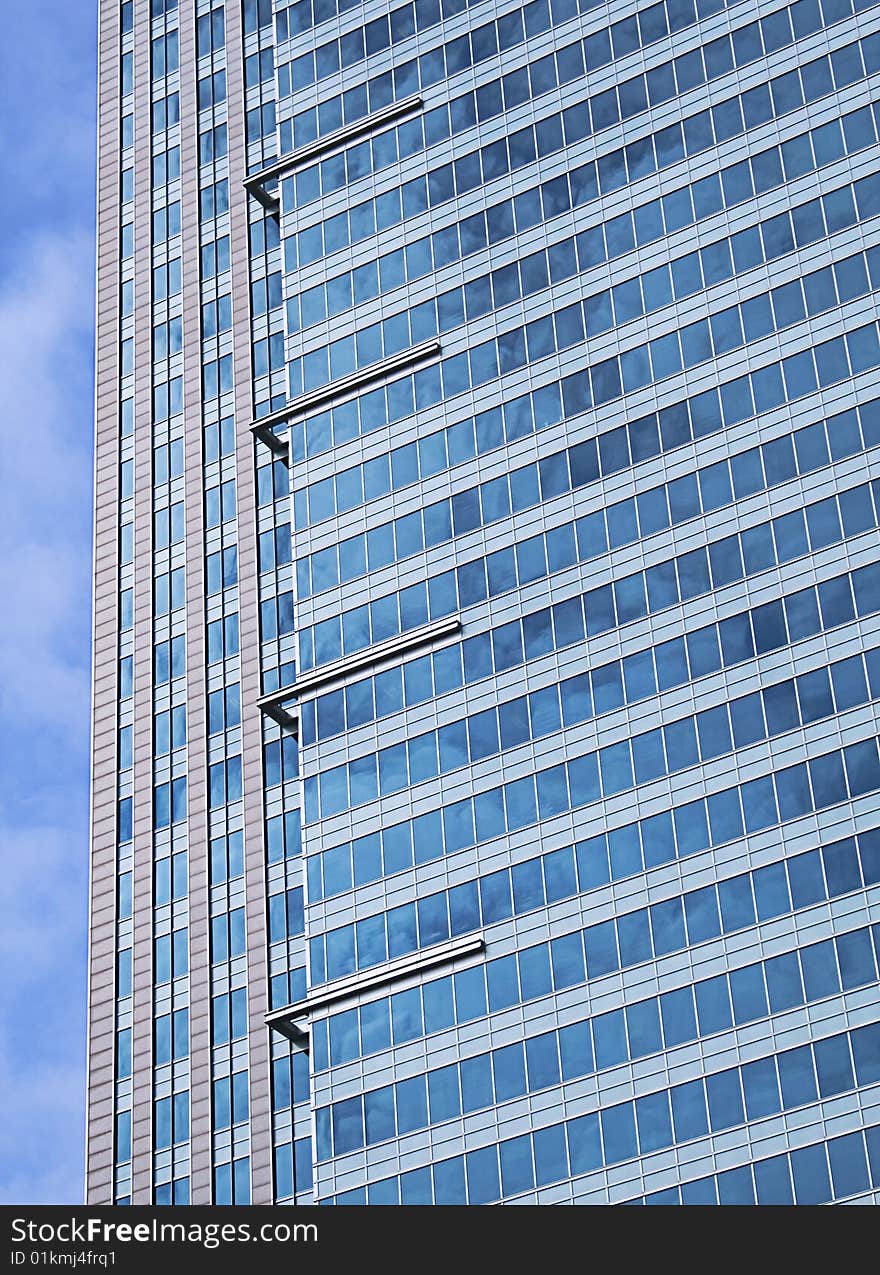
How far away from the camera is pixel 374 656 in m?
104

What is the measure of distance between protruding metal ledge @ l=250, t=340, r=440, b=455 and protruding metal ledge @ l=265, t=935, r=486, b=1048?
28.2 metres

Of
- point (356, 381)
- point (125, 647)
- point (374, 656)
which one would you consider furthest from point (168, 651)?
point (374, 656)

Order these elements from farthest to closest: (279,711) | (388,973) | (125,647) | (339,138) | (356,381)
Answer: (125,647), (339,138), (279,711), (356,381), (388,973)

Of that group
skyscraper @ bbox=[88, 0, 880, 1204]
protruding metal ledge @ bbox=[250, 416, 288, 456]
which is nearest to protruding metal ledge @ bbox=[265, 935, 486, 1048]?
skyscraper @ bbox=[88, 0, 880, 1204]

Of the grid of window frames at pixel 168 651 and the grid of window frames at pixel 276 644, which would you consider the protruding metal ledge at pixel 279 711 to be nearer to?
the grid of window frames at pixel 276 644

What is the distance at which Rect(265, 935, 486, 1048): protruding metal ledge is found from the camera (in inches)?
3760

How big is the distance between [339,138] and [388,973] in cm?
4348

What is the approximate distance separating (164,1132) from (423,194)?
4547cm

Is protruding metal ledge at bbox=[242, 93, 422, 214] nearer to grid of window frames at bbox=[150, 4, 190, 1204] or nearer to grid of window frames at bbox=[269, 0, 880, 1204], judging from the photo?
grid of window frames at bbox=[269, 0, 880, 1204]

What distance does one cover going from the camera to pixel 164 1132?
108375 millimetres

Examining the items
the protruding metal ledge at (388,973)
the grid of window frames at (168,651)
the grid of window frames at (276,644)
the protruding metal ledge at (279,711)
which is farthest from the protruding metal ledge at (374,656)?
the protruding metal ledge at (388,973)

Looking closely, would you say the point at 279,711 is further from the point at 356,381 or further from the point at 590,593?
the point at 590,593

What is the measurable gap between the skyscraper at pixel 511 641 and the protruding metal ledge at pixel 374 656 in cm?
24
